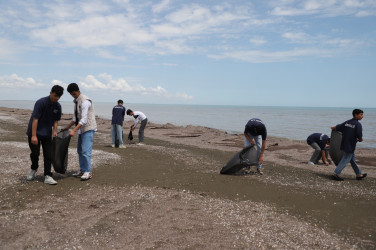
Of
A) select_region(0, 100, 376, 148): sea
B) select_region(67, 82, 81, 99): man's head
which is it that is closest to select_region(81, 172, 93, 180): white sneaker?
select_region(67, 82, 81, 99): man's head

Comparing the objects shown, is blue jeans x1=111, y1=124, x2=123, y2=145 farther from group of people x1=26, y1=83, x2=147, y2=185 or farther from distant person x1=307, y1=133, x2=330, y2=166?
distant person x1=307, y1=133, x2=330, y2=166

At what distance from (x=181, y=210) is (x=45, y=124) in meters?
3.49

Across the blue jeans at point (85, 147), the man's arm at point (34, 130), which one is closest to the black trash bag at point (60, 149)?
the blue jeans at point (85, 147)

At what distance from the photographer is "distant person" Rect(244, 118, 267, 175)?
823cm

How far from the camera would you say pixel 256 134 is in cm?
843

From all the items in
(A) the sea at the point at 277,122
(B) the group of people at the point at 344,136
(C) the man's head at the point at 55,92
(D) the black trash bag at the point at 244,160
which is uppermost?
(C) the man's head at the point at 55,92

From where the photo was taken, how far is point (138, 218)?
5035 mm

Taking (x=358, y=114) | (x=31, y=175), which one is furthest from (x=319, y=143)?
(x=31, y=175)

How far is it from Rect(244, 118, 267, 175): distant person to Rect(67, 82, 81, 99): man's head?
4.61 meters

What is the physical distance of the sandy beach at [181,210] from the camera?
4285 mm

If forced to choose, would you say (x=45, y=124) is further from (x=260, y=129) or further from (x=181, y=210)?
(x=260, y=129)

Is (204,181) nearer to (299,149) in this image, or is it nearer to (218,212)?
(218,212)

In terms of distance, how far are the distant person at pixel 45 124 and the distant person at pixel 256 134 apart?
498 centimetres

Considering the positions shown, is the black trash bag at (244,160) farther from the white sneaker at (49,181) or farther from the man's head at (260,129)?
the white sneaker at (49,181)
